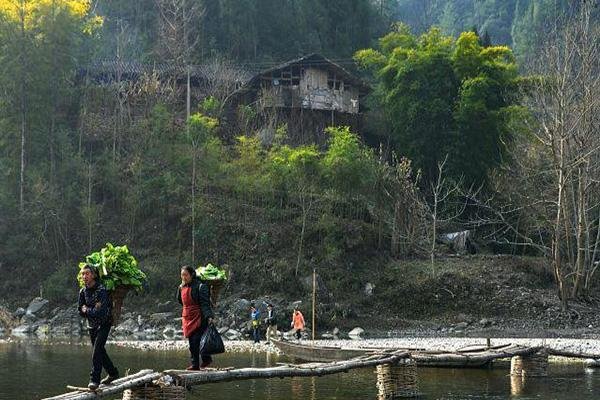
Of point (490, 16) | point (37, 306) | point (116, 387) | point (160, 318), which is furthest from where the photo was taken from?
point (490, 16)

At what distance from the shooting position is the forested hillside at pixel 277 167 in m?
31.4

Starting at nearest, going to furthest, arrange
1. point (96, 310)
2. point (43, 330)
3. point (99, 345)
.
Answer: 1. point (96, 310)
2. point (99, 345)
3. point (43, 330)

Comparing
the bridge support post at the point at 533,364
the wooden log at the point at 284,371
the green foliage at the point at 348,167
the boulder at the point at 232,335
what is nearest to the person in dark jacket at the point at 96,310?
the wooden log at the point at 284,371

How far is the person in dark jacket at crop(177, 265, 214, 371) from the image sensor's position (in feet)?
35.7

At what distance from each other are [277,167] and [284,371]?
2237 centimetres

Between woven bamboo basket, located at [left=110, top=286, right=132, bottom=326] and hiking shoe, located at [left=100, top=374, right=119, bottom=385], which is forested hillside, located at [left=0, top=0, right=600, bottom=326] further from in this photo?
hiking shoe, located at [left=100, top=374, right=119, bottom=385]

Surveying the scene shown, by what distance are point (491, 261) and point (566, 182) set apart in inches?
230

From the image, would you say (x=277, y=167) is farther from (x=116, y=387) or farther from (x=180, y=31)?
(x=116, y=387)

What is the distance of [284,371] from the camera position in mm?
12031

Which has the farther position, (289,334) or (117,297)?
(289,334)

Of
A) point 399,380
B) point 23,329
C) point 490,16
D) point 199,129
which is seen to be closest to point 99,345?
point 399,380

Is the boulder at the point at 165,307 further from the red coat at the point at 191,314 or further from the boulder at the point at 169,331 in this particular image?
the red coat at the point at 191,314

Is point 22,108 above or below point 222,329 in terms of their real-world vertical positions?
above

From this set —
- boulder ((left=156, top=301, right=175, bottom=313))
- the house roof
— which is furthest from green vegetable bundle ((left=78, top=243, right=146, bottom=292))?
the house roof
